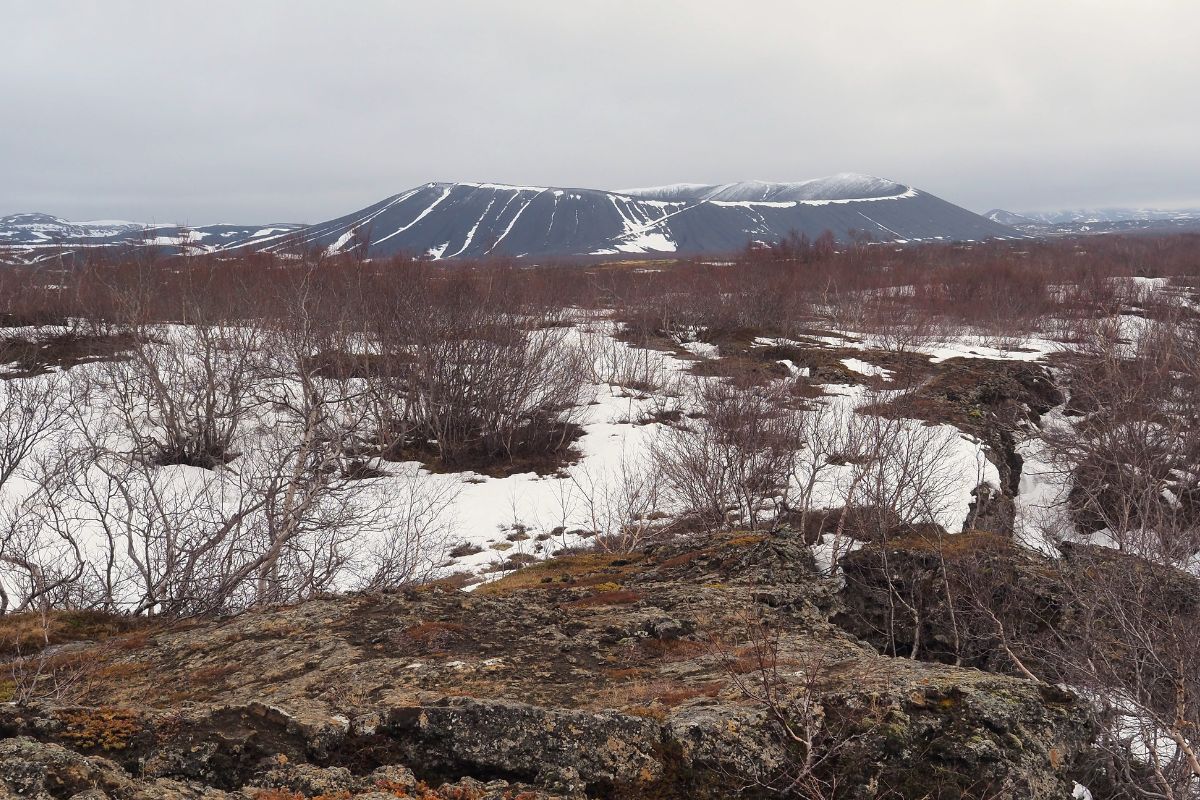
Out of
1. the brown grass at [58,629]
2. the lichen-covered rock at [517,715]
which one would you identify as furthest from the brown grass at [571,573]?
the brown grass at [58,629]

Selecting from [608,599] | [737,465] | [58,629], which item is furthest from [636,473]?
[58,629]

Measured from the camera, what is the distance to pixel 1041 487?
20.6m

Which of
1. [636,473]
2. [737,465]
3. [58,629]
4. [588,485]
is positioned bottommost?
[588,485]

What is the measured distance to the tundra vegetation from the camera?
6.08 m

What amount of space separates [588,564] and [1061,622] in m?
6.95

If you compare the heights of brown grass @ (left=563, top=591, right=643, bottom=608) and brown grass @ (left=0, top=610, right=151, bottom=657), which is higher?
brown grass @ (left=563, top=591, right=643, bottom=608)

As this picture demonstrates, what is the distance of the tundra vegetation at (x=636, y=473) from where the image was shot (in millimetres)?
6078

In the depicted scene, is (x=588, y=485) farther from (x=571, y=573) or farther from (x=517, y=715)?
(x=517, y=715)

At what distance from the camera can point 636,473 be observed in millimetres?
18641

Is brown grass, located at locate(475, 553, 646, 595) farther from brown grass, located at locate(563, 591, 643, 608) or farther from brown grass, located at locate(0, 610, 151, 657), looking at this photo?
brown grass, located at locate(0, 610, 151, 657)

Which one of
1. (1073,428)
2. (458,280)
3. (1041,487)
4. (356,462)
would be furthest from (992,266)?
(356,462)

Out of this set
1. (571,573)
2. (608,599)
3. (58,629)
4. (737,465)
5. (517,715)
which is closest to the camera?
(517,715)

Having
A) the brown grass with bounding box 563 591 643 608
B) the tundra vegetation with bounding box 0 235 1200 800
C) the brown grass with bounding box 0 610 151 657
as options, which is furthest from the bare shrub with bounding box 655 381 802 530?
the brown grass with bounding box 0 610 151 657

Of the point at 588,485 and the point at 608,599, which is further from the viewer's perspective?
the point at 588,485
